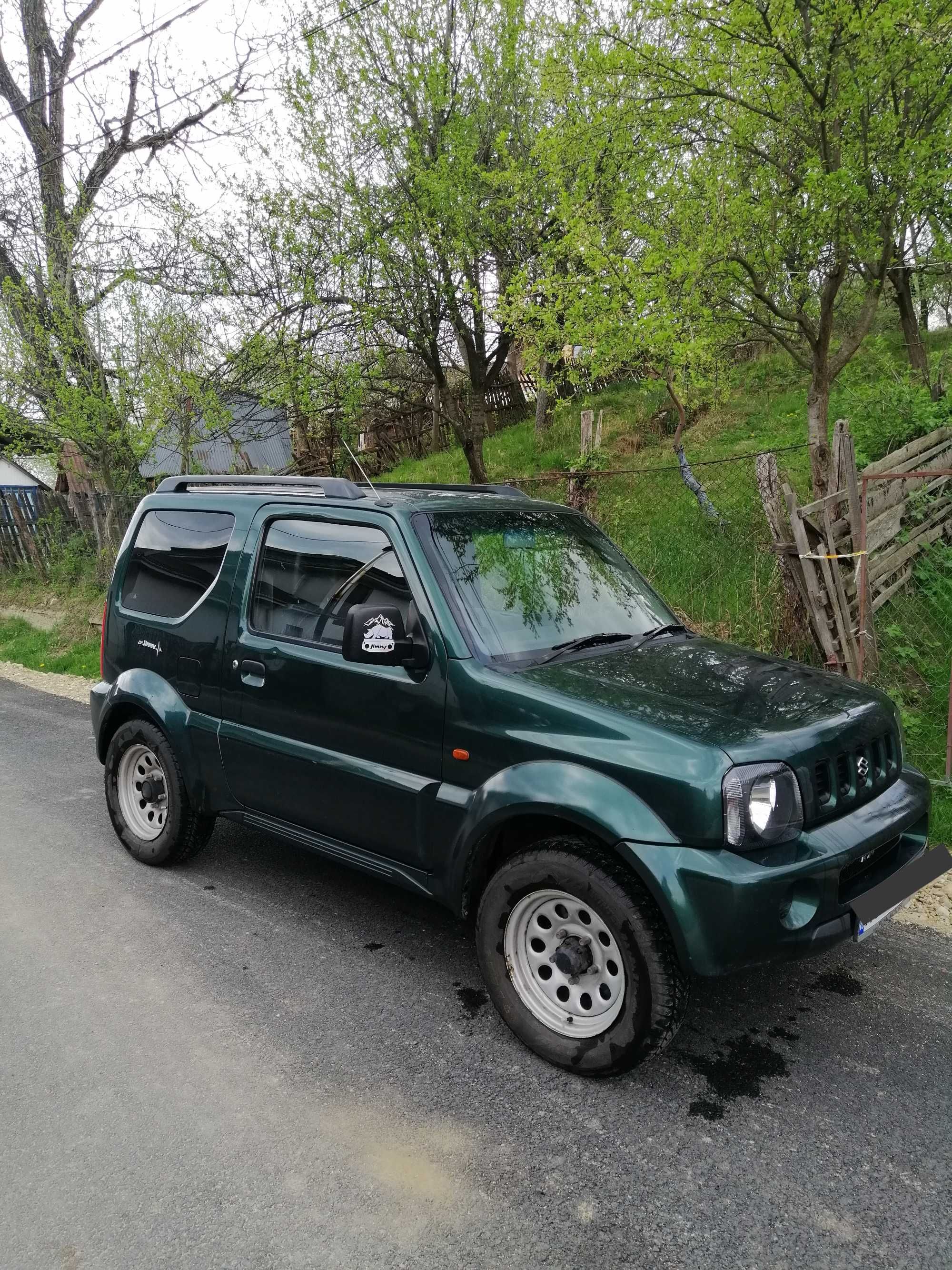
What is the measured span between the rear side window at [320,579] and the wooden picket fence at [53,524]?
35.1 ft

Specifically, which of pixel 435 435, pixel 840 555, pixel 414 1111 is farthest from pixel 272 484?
pixel 435 435

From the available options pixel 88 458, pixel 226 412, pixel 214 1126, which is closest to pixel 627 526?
pixel 226 412

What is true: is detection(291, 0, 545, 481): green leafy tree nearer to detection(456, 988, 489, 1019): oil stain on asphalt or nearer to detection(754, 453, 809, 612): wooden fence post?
detection(754, 453, 809, 612): wooden fence post

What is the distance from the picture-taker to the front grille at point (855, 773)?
9.45 ft

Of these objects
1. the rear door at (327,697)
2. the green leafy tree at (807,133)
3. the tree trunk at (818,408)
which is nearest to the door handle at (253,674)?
the rear door at (327,697)

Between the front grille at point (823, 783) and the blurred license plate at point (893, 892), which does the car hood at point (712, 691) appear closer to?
the front grille at point (823, 783)

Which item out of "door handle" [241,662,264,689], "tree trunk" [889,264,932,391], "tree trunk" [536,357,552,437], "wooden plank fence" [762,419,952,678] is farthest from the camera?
"tree trunk" [536,357,552,437]

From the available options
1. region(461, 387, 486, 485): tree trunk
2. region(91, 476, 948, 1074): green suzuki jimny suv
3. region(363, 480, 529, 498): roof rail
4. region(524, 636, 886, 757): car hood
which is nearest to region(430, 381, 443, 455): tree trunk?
region(461, 387, 486, 485): tree trunk

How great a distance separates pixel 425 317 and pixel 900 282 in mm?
7504

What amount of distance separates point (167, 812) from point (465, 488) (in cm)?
232

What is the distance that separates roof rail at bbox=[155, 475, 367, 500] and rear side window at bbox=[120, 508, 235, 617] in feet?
0.63

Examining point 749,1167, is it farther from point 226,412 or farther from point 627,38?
point 226,412

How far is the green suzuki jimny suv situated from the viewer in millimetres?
2711

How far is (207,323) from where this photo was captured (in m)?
11.4
